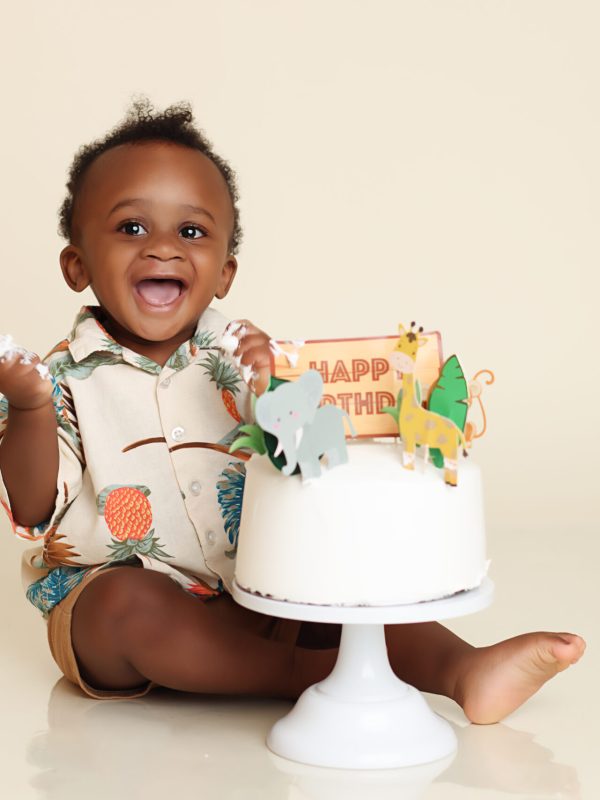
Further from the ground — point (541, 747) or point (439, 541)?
point (439, 541)

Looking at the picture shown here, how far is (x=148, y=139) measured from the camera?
2.37 meters

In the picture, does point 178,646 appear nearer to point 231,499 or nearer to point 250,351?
point 231,499

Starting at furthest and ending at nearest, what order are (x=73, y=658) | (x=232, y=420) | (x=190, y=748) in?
1. (x=232, y=420)
2. (x=73, y=658)
3. (x=190, y=748)

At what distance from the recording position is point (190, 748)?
1919 millimetres

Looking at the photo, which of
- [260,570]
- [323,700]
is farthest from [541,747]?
[260,570]

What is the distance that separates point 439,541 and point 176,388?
2.25ft

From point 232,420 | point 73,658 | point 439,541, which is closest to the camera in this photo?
point 439,541

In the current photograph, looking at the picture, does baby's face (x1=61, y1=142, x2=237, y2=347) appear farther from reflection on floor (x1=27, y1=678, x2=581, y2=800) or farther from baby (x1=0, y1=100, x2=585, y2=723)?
reflection on floor (x1=27, y1=678, x2=581, y2=800)

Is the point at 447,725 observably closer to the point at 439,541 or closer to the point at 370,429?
the point at 439,541

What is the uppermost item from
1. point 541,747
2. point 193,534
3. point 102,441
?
point 102,441

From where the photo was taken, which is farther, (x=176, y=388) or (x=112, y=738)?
(x=176, y=388)

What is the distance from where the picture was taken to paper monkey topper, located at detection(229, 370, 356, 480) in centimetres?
177

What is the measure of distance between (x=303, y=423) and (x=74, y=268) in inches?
32.1

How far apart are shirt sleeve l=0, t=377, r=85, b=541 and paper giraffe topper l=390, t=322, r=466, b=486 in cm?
65
